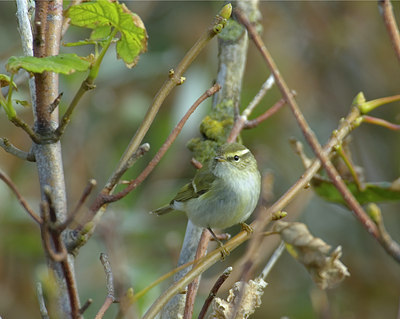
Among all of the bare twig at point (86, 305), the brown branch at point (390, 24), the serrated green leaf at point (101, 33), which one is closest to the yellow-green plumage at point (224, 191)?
the serrated green leaf at point (101, 33)

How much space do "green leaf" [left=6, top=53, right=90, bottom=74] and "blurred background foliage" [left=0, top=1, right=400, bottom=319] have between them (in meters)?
2.85

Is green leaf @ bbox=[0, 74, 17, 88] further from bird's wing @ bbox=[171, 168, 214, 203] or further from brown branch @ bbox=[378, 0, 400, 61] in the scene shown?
bird's wing @ bbox=[171, 168, 214, 203]

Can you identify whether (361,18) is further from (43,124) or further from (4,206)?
(43,124)

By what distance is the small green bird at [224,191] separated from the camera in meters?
2.91

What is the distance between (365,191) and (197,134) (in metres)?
2.88

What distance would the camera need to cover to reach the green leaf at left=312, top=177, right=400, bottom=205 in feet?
7.98

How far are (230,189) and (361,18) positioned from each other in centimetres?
332

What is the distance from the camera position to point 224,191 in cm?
313

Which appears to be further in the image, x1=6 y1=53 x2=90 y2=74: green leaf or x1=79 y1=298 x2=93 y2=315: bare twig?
x1=6 y1=53 x2=90 y2=74: green leaf

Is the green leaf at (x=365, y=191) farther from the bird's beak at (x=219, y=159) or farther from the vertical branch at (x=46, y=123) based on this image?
the vertical branch at (x=46, y=123)

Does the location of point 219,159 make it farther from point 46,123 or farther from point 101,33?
point 46,123

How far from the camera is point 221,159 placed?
2.97m

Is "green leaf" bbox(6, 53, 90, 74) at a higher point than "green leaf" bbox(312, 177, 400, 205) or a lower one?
higher

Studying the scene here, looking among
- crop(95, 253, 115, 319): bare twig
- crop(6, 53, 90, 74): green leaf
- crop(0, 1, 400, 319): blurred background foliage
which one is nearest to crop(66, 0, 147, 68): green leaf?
crop(6, 53, 90, 74): green leaf
